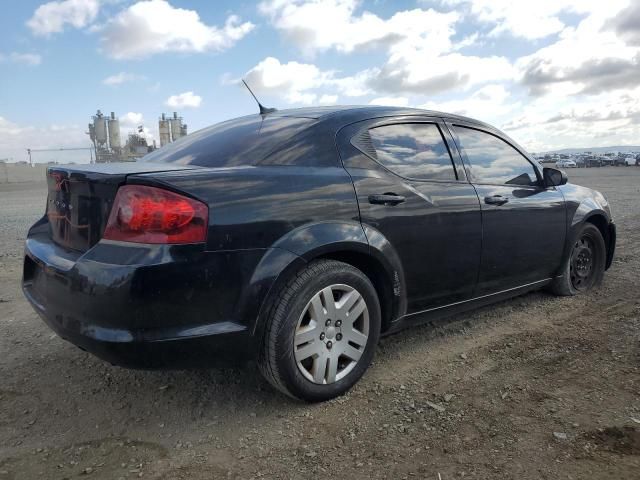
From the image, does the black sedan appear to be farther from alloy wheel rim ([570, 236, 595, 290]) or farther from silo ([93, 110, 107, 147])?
silo ([93, 110, 107, 147])

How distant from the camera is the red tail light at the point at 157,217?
225 cm

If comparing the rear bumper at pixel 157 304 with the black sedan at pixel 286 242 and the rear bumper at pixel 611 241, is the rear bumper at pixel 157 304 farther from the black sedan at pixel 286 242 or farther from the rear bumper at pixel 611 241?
the rear bumper at pixel 611 241

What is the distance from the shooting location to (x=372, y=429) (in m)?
2.47

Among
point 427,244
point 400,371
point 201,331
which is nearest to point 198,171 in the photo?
point 201,331

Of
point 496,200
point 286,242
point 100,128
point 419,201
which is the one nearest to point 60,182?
point 286,242

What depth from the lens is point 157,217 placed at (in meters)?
2.25

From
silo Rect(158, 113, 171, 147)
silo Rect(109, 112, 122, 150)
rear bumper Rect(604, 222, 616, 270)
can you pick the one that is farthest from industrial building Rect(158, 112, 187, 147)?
rear bumper Rect(604, 222, 616, 270)

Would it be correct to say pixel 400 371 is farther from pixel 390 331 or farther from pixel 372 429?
pixel 372 429

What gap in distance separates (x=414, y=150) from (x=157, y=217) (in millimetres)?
1762

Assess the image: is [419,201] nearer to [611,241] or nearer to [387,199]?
[387,199]

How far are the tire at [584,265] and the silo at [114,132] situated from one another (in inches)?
2133

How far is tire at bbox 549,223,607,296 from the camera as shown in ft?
14.4

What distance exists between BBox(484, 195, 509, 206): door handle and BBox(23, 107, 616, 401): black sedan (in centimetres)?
2

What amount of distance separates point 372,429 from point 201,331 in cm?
95
